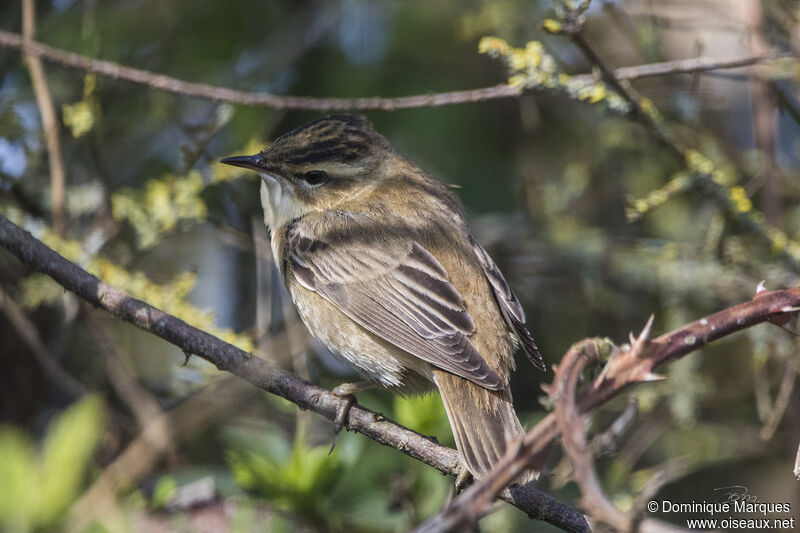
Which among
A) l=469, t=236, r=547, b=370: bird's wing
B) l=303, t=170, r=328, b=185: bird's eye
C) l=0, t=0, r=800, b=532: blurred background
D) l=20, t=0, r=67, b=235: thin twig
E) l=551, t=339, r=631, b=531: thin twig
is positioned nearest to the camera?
l=551, t=339, r=631, b=531: thin twig

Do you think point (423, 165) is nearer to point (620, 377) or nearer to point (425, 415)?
point (425, 415)

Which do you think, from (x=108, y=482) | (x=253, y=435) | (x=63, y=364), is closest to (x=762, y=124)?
(x=253, y=435)

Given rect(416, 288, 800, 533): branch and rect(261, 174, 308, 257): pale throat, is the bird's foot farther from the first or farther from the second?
rect(416, 288, 800, 533): branch

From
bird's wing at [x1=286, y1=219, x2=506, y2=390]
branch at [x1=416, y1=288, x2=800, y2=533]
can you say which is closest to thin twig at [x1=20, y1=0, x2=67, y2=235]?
Result: bird's wing at [x1=286, y1=219, x2=506, y2=390]

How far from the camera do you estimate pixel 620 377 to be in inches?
60.4

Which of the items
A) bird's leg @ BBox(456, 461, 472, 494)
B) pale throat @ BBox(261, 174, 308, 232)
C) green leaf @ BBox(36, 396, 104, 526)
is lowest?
green leaf @ BBox(36, 396, 104, 526)

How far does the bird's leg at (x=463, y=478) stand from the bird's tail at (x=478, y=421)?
0.03 m

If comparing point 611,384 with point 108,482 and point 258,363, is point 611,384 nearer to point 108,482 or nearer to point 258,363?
point 258,363

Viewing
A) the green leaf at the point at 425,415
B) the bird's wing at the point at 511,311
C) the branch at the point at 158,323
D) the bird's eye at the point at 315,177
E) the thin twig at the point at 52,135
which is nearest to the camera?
the branch at the point at 158,323

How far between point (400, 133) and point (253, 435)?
270cm

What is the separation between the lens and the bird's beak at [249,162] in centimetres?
367

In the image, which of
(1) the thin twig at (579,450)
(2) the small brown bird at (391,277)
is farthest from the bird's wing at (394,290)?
(1) the thin twig at (579,450)

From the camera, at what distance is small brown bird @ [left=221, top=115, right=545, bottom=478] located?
3.20 meters

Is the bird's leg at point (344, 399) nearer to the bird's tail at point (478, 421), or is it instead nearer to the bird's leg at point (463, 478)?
the bird's tail at point (478, 421)
